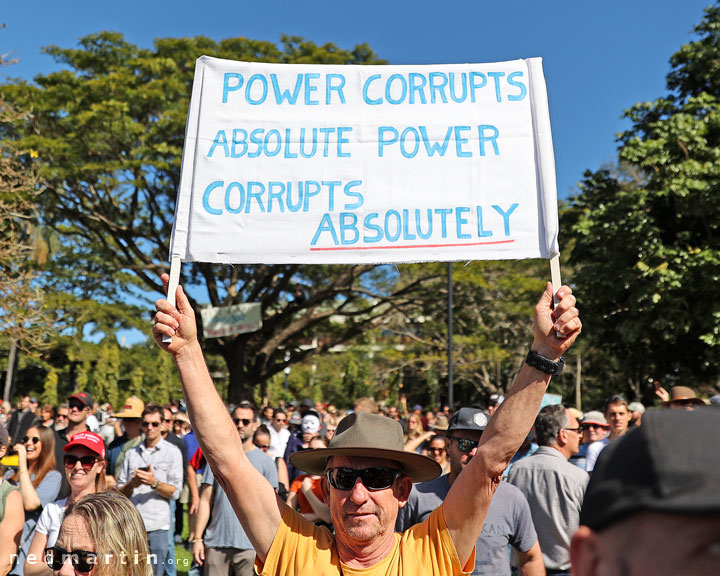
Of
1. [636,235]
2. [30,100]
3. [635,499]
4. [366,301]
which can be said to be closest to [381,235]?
[635,499]

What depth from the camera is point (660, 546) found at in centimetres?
84

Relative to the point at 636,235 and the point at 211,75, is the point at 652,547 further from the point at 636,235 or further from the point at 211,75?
the point at 636,235

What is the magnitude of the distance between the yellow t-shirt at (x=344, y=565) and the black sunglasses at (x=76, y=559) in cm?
64

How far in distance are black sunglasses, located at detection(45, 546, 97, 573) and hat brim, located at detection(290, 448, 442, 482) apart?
0.85m

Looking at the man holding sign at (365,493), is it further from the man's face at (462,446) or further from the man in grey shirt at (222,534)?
the man in grey shirt at (222,534)

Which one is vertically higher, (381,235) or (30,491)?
(381,235)

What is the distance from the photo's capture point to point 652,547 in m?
0.85

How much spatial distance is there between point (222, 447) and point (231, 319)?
17432 mm

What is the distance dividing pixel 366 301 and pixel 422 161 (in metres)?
21.0

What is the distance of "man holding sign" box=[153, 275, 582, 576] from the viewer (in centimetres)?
239

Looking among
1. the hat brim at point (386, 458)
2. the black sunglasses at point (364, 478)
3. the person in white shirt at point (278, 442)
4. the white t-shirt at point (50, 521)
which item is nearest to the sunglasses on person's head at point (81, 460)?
the white t-shirt at point (50, 521)

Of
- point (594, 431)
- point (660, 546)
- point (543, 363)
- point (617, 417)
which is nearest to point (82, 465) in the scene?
point (543, 363)

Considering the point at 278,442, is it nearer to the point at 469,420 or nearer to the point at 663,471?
the point at 469,420

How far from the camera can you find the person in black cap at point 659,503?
81 cm
